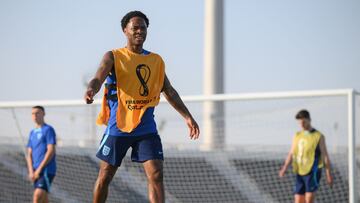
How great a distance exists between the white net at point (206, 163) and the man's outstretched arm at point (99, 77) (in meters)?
7.20

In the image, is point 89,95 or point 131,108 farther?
point 131,108

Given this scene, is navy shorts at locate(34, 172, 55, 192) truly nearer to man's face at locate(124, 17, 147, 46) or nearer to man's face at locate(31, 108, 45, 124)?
man's face at locate(31, 108, 45, 124)

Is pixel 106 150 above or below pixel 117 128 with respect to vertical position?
below

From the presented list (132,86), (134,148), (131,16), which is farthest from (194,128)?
(131,16)

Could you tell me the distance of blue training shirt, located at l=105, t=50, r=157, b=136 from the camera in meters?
6.46

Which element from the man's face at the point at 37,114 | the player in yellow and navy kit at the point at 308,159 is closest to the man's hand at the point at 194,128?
the man's face at the point at 37,114

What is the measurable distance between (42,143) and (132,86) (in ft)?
18.1

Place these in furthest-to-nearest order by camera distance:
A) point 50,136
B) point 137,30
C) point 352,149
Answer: point 50,136
point 352,149
point 137,30

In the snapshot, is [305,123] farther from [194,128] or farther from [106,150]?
[106,150]

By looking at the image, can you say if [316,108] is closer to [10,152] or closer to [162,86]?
[10,152]

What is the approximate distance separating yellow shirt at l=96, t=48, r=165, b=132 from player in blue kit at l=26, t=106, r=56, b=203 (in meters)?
5.07

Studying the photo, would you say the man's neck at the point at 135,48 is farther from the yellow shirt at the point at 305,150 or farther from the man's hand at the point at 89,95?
the yellow shirt at the point at 305,150

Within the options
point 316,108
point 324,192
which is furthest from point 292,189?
point 316,108

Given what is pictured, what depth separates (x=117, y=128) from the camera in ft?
21.2
